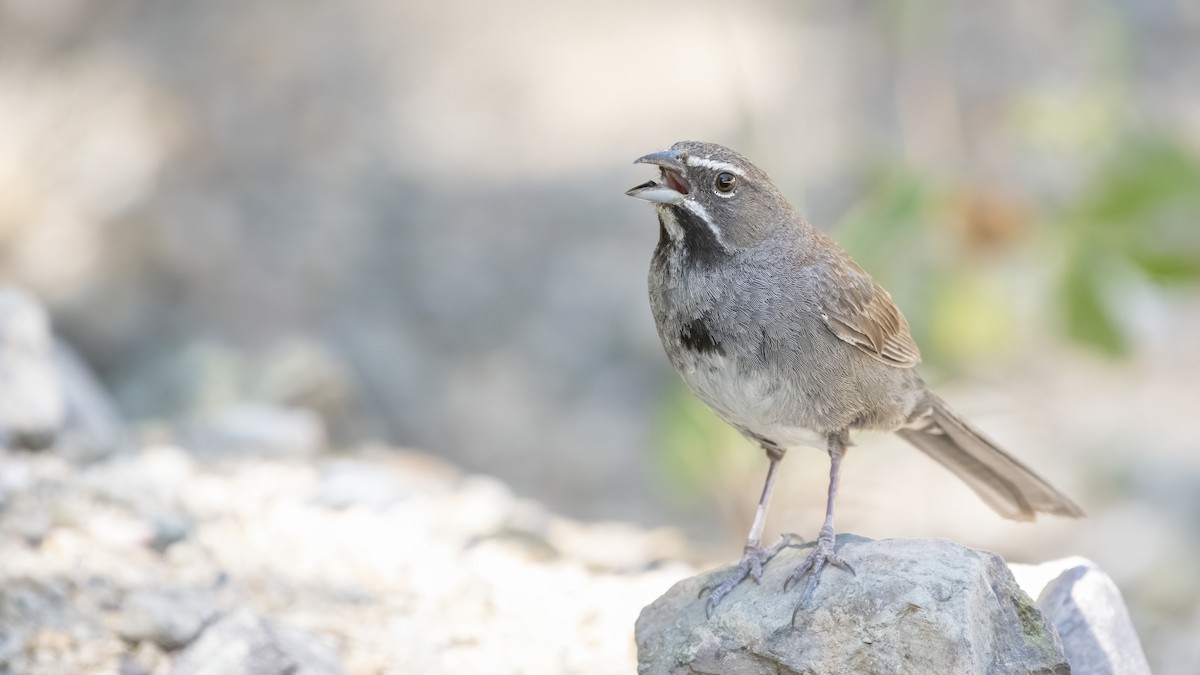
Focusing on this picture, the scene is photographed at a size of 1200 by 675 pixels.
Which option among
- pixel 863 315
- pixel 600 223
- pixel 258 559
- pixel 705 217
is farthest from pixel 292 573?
pixel 600 223

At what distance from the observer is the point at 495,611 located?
5.27 meters

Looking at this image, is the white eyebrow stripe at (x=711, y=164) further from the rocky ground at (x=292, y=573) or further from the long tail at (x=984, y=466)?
the rocky ground at (x=292, y=573)

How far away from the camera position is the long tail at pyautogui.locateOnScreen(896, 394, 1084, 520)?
17.2 ft

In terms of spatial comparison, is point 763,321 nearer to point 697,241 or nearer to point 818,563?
point 697,241

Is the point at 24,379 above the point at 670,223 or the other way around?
the other way around

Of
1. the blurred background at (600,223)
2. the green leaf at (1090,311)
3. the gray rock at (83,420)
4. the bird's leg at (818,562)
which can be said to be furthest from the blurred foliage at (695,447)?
the gray rock at (83,420)

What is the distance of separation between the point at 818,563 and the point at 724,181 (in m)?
1.36

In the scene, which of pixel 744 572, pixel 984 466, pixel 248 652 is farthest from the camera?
pixel 984 466

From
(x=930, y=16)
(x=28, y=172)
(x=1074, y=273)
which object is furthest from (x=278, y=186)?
(x=1074, y=273)

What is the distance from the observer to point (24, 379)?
5.57 meters

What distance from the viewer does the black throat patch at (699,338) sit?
4461mm

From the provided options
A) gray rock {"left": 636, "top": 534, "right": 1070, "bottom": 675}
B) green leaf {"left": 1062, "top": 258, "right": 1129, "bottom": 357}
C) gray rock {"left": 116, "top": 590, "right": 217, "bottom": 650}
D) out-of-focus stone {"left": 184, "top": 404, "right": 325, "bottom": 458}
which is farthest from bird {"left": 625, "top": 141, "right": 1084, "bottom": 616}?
out-of-focus stone {"left": 184, "top": 404, "right": 325, "bottom": 458}

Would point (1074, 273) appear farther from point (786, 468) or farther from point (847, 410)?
point (847, 410)

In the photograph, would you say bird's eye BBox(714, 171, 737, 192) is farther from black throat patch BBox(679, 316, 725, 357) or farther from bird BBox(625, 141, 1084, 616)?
black throat patch BBox(679, 316, 725, 357)
